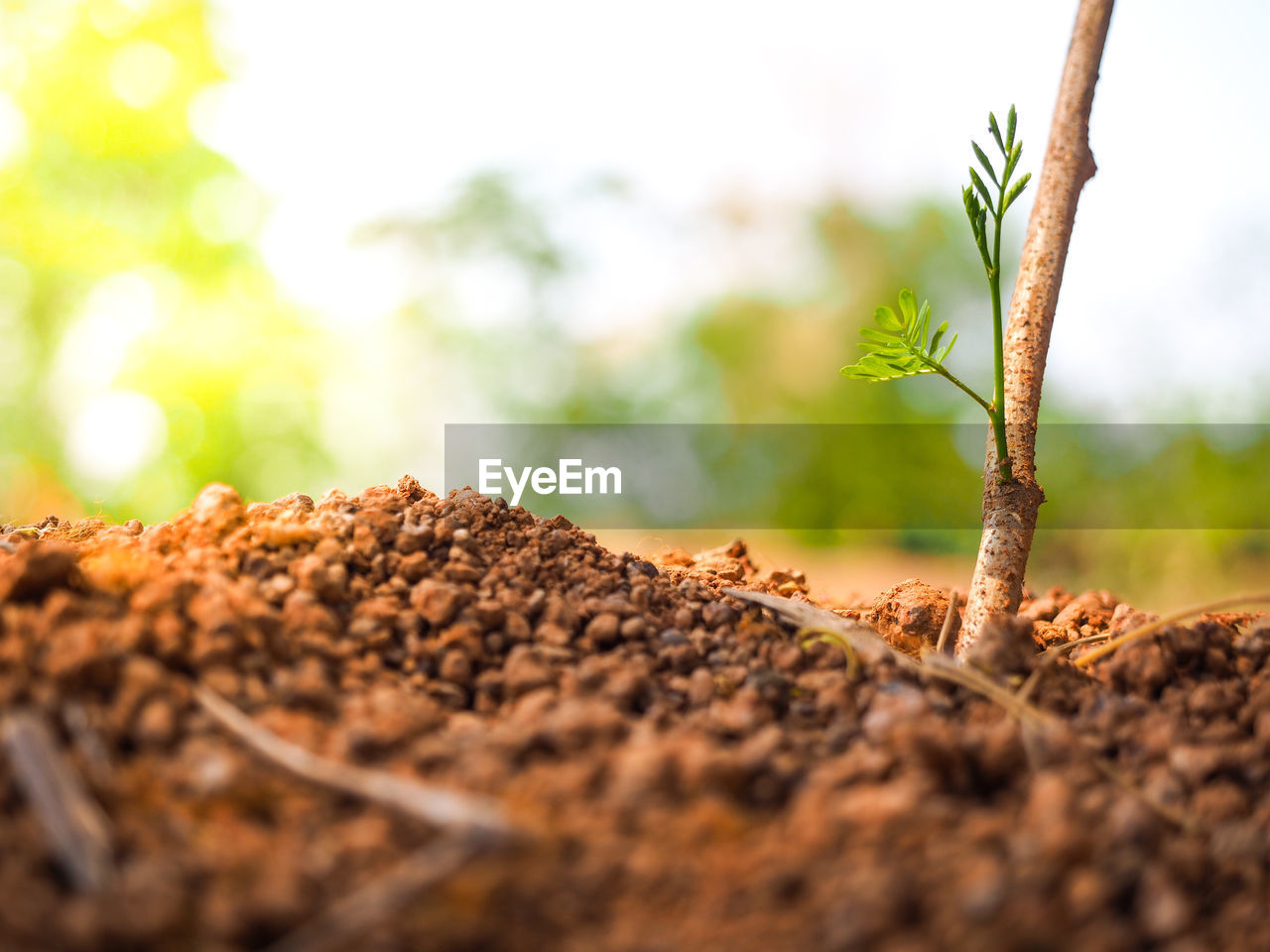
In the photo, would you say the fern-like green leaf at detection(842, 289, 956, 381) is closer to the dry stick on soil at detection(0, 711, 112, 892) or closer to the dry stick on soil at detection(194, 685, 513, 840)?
the dry stick on soil at detection(194, 685, 513, 840)

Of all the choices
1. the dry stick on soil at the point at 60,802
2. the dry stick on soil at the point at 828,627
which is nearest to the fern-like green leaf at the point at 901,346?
the dry stick on soil at the point at 828,627

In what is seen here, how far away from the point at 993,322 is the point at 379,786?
1.00 meters

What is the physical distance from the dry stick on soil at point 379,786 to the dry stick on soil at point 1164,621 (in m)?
0.75

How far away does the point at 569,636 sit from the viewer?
3.37ft

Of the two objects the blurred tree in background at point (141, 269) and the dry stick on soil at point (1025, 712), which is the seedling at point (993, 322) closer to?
the dry stick on soil at point (1025, 712)

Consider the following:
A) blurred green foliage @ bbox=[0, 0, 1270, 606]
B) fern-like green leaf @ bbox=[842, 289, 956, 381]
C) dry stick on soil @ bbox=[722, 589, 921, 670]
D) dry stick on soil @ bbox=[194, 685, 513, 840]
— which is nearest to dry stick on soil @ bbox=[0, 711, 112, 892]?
dry stick on soil @ bbox=[194, 685, 513, 840]

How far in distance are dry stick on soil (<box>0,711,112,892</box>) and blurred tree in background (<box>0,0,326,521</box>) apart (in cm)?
451

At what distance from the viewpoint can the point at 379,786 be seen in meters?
0.63

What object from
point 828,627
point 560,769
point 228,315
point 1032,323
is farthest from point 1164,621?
point 228,315

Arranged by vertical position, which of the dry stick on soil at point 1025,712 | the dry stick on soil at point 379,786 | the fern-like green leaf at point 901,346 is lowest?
the dry stick on soil at point 1025,712

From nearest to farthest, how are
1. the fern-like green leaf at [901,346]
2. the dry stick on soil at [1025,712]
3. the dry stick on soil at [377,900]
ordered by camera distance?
the dry stick on soil at [377,900], the dry stick on soil at [1025,712], the fern-like green leaf at [901,346]

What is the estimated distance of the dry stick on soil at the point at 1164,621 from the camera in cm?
91

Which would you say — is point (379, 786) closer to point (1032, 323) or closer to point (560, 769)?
point (560, 769)

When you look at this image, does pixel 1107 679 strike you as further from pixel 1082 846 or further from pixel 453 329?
pixel 453 329
